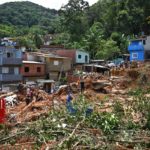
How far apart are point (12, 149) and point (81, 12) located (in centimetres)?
4671

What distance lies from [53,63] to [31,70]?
3206mm

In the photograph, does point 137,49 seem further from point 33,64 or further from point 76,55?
point 33,64

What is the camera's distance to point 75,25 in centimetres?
5288

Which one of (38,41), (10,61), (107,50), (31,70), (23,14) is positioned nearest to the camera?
(10,61)

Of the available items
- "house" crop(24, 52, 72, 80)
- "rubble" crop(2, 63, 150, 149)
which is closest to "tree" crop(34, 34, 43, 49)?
"house" crop(24, 52, 72, 80)

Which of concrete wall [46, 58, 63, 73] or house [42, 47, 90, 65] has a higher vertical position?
house [42, 47, 90, 65]

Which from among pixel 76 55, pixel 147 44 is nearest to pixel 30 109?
pixel 147 44

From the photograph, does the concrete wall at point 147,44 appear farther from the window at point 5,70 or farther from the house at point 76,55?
the window at point 5,70

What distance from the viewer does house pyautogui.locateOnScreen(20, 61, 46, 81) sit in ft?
131

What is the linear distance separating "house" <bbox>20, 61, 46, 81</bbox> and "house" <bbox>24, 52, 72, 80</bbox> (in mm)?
1095

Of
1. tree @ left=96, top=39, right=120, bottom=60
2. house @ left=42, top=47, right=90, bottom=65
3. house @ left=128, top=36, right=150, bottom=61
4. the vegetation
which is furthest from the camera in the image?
house @ left=42, top=47, right=90, bottom=65

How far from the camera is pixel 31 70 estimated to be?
4028 centimetres

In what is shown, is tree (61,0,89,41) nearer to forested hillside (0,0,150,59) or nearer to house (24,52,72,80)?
forested hillside (0,0,150,59)

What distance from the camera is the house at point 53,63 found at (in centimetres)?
4209
